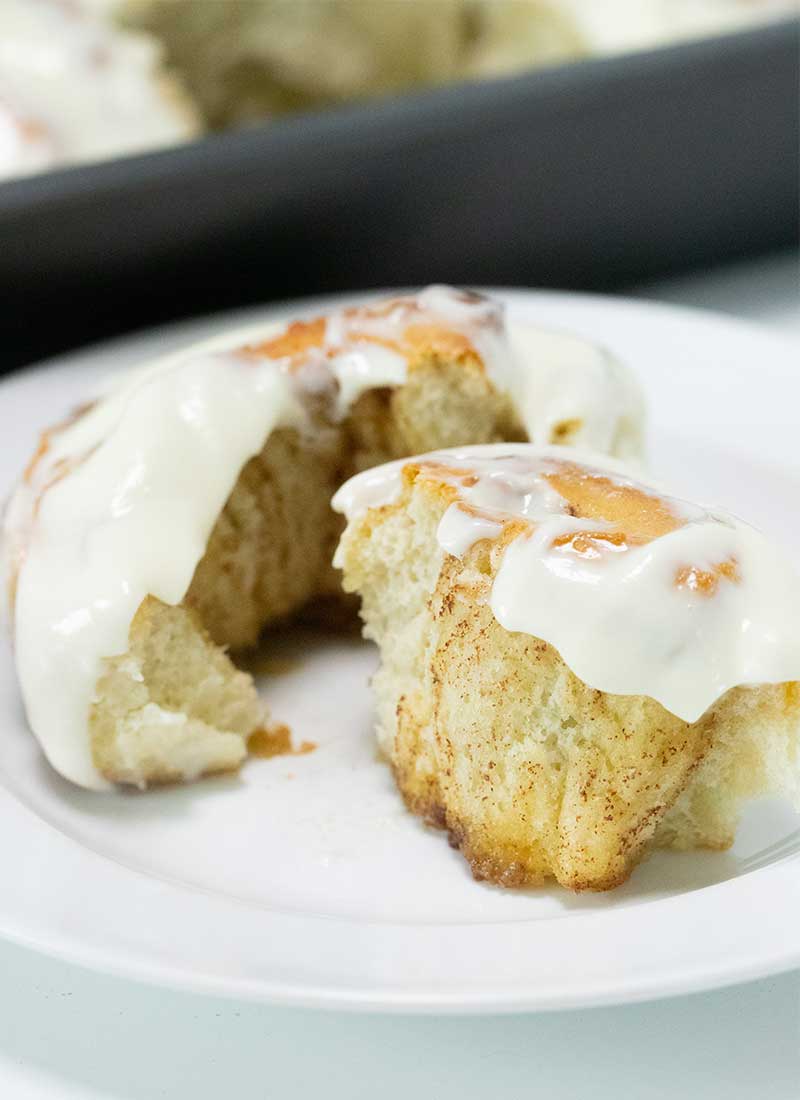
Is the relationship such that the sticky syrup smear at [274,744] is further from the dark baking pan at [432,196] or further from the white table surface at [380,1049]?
the dark baking pan at [432,196]

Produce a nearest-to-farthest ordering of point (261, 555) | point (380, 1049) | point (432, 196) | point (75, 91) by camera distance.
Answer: point (380, 1049), point (261, 555), point (432, 196), point (75, 91)

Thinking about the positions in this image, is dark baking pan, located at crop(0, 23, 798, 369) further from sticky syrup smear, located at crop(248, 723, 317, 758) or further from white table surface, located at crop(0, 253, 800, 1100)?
white table surface, located at crop(0, 253, 800, 1100)

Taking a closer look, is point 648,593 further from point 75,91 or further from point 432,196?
point 75,91

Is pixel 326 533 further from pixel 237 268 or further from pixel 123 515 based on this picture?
pixel 237 268

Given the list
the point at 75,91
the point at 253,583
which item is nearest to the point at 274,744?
the point at 253,583

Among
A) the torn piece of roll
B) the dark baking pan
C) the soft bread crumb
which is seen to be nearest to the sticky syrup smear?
the soft bread crumb

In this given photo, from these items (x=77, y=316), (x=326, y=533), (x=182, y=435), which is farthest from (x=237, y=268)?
(x=182, y=435)
